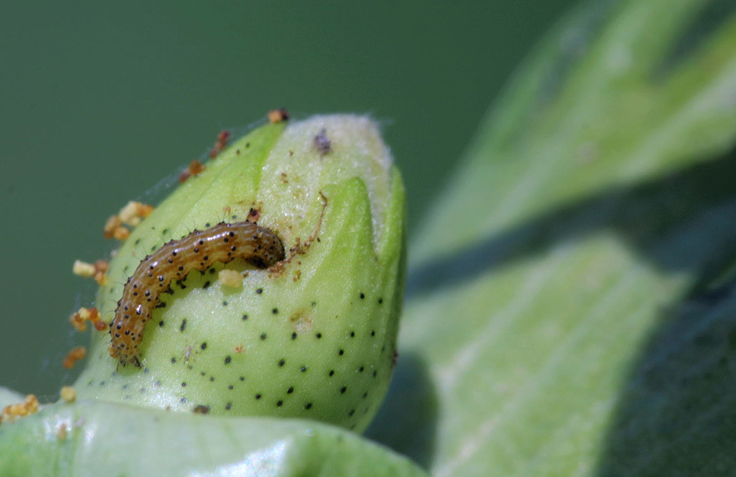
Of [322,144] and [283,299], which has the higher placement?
[322,144]

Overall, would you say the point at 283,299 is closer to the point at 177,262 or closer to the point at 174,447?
the point at 177,262

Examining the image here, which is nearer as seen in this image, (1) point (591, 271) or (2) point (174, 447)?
(2) point (174, 447)

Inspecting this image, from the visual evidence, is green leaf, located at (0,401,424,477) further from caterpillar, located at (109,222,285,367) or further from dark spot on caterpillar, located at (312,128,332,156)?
dark spot on caterpillar, located at (312,128,332,156)

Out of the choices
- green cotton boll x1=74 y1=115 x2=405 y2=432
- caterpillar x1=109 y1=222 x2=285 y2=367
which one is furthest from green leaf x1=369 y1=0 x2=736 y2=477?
caterpillar x1=109 y1=222 x2=285 y2=367

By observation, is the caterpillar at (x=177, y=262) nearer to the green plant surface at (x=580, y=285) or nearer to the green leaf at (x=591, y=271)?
the green plant surface at (x=580, y=285)

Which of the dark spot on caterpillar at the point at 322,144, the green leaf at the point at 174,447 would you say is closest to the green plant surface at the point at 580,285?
the green leaf at the point at 174,447

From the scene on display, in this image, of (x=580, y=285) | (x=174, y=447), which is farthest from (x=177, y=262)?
(x=580, y=285)
